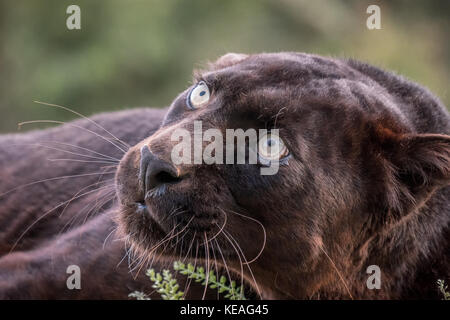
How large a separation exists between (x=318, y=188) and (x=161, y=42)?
31.3ft

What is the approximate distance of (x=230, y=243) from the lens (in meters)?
3.84

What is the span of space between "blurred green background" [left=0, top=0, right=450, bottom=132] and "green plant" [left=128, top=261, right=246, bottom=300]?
28.2 ft

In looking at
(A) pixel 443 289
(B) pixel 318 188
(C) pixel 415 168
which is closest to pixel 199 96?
(B) pixel 318 188

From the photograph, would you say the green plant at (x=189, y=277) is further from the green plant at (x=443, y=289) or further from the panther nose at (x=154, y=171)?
the green plant at (x=443, y=289)

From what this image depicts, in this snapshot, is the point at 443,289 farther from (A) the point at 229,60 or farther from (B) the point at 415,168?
(A) the point at 229,60

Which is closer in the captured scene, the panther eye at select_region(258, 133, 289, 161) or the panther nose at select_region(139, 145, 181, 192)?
the panther nose at select_region(139, 145, 181, 192)

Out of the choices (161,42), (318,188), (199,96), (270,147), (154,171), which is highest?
(161,42)

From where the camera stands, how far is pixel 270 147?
3.77 metres

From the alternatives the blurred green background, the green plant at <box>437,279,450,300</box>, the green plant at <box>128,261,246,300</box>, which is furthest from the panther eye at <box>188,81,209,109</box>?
the blurred green background

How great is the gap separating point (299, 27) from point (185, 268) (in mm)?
9800

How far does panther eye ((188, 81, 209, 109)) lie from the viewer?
4098 mm

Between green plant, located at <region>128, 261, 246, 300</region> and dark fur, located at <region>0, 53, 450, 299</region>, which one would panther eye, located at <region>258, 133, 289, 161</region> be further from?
green plant, located at <region>128, 261, 246, 300</region>

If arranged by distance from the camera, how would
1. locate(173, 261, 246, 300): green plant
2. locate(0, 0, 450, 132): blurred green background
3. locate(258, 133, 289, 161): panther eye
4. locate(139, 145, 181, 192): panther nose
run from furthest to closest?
1. locate(0, 0, 450, 132): blurred green background
2. locate(173, 261, 246, 300): green plant
3. locate(258, 133, 289, 161): panther eye
4. locate(139, 145, 181, 192): panther nose
